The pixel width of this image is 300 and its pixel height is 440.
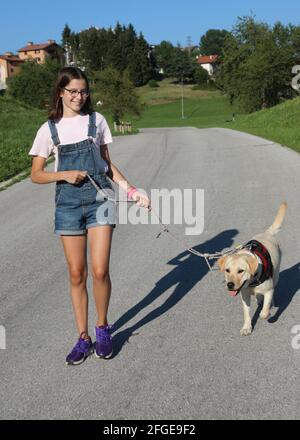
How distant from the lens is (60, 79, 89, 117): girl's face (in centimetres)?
352

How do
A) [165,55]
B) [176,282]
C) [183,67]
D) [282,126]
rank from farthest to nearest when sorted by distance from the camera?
1. [165,55]
2. [183,67]
3. [282,126]
4. [176,282]

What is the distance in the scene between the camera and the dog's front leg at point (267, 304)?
4.18 m

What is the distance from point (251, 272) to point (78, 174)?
1.50 metres

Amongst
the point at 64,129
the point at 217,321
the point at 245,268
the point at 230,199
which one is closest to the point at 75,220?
the point at 64,129

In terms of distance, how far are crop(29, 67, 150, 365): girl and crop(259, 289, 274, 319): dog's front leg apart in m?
1.35

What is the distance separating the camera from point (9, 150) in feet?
61.5

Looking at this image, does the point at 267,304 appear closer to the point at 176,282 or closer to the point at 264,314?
the point at 264,314

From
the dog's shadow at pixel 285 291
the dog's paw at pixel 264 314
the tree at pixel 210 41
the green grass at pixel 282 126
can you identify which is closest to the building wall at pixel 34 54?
the tree at pixel 210 41

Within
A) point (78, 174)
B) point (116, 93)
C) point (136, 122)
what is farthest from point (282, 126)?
point (136, 122)

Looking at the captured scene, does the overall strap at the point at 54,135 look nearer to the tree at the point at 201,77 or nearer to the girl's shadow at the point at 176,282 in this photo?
the girl's shadow at the point at 176,282

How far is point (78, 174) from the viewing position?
135 inches

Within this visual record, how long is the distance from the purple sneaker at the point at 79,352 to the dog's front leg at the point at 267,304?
58.4 inches

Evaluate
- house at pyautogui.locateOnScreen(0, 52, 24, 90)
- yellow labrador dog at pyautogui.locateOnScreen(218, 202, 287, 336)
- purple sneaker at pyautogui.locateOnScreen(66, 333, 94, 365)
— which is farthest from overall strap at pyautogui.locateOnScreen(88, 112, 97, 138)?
house at pyautogui.locateOnScreen(0, 52, 24, 90)
